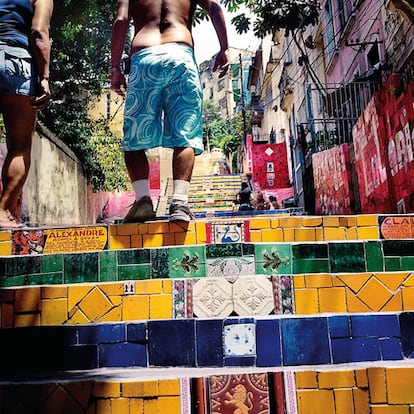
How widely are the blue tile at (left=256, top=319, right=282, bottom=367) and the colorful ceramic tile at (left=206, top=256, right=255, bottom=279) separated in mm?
326

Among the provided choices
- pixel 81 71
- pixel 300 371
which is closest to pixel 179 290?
pixel 300 371

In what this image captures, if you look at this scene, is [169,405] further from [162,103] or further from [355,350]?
[162,103]

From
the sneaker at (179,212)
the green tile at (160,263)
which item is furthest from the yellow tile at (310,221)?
the green tile at (160,263)

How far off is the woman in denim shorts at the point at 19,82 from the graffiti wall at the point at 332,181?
7887mm

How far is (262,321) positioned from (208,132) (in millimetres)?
47654

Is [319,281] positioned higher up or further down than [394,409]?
higher up

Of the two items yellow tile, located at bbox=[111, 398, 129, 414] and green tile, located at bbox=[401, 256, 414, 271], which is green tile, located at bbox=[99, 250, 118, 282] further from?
green tile, located at bbox=[401, 256, 414, 271]

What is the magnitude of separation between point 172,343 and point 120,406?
1.12ft

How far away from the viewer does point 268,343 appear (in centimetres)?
198

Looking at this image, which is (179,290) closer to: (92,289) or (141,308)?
(141,308)

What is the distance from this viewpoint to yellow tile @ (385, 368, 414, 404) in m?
1.76

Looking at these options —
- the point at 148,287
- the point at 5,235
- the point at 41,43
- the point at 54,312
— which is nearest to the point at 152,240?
the point at 148,287

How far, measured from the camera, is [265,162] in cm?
2266

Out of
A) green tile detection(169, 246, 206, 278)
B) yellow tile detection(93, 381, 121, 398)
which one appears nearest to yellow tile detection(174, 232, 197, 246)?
green tile detection(169, 246, 206, 278)
